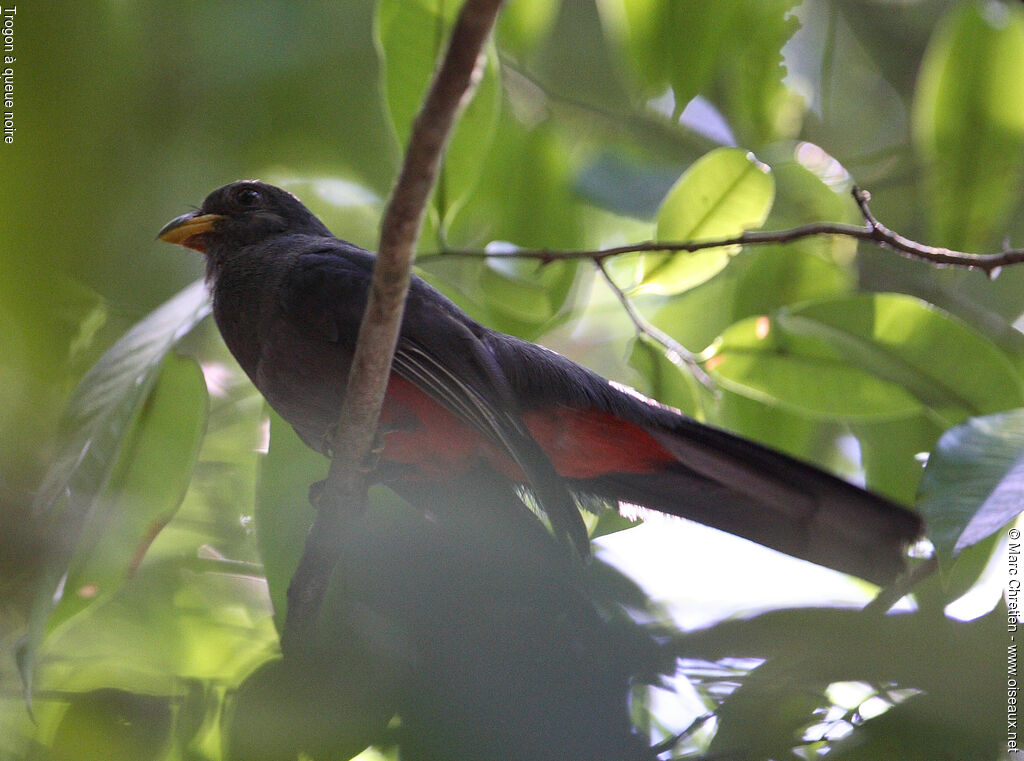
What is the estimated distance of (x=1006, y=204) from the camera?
9.95ft

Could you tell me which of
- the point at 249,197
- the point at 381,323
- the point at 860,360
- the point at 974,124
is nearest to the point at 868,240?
the point at 860,360

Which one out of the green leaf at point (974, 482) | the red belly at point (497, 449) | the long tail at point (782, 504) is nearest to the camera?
the green leaf at point (974, 482)

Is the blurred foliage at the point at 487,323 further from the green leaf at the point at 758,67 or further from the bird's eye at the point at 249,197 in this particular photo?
the bird's eye at the point at 249,197

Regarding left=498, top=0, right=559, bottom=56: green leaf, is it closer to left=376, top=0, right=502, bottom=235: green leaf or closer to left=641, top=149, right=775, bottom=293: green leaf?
left=376, top=0, right=502, bottom=235: green leaf

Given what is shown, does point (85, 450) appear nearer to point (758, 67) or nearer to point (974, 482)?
point (974, 482)

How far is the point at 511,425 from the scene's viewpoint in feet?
7.81

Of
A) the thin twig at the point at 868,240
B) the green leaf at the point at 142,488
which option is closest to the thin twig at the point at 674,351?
the thin twig at the point at 868,240

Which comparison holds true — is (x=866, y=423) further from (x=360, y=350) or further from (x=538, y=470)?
(x=360, y=350)

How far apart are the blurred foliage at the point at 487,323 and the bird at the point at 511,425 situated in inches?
7.1

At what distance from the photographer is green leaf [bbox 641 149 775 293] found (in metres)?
2.72

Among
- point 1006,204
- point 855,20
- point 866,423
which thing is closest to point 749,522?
point 866,423

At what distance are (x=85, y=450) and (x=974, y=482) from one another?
2.03m

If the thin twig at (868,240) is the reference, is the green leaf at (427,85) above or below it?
above

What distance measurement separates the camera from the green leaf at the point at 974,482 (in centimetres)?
199
